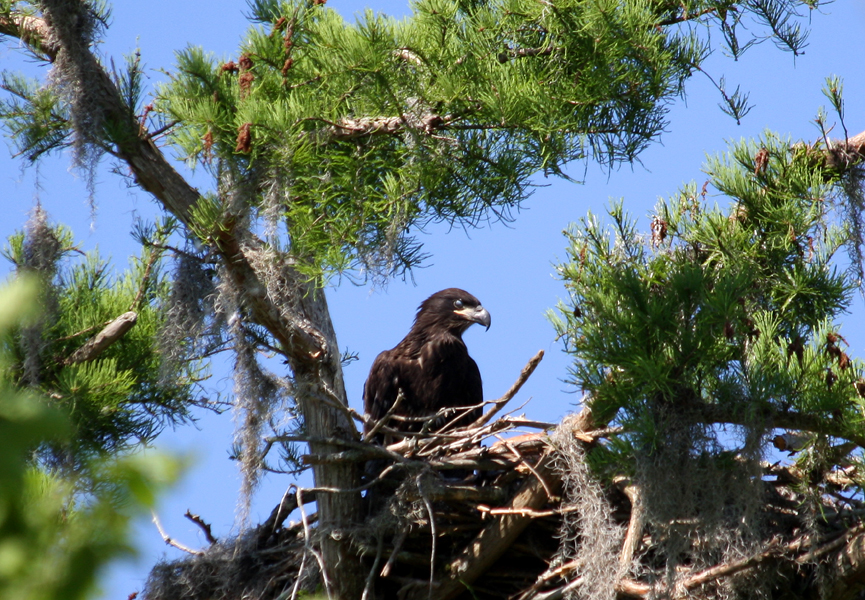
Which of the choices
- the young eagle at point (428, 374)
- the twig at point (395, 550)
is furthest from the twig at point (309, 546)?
the young eagle at point (428, 374)

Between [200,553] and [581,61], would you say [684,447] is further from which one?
[200,553]

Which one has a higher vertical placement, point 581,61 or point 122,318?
point 581,61

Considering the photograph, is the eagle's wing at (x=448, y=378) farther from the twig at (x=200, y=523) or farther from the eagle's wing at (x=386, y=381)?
the twig at (x=200, y=523)

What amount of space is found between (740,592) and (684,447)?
0.71 m

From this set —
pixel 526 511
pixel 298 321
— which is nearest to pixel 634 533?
pixel 526 511

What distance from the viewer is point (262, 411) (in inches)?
181

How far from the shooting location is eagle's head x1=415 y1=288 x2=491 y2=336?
6.96 meters

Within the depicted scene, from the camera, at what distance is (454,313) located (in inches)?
276

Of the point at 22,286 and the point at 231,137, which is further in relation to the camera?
the point at 231,137

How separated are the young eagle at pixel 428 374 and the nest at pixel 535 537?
1.02 meters

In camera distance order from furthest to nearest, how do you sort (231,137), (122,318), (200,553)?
(200,553) < (122,318) < (231,137)

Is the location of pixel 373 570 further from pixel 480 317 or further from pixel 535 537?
pixel 480 317

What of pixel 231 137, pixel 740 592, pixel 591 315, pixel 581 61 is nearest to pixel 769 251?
pixel 591 315

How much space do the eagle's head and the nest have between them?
71.5 inches
